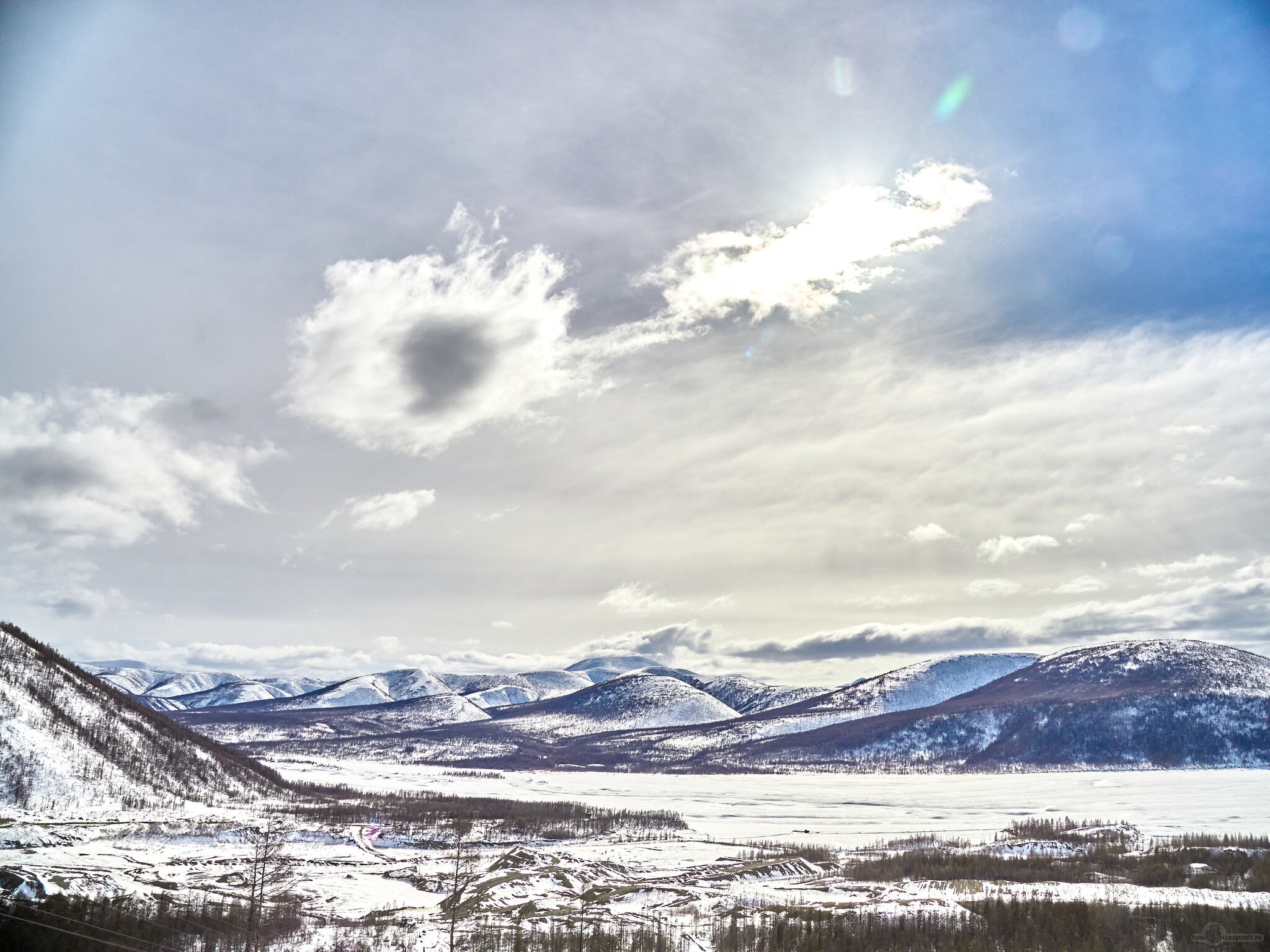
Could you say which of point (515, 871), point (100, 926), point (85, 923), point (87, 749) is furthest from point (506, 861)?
point (87, 749)

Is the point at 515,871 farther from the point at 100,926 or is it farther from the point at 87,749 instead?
the point at 87,749

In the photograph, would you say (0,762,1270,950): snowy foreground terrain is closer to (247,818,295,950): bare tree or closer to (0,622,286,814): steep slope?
(247,818,295,950): bare tree

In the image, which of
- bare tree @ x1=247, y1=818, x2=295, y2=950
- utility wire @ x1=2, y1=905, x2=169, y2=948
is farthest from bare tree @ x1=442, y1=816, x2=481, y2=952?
utility wire @ x1=2, y1=905, x2=169, y2=948

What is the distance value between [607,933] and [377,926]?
22.9 meters

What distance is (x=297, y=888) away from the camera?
318ft

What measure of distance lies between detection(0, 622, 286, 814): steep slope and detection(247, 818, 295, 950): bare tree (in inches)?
989

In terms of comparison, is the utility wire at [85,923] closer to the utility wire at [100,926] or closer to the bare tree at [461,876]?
the utility wire at [100,926]

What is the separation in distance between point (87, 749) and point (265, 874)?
68.6 meters

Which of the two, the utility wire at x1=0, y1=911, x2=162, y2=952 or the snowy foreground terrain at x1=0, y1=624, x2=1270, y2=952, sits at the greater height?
the utility wire at x1=0, y1=911, x2=162, y2=952

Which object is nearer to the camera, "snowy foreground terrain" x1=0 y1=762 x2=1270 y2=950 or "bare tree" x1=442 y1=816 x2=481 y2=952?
"bare tree" x1=442 y1=816 x2=481 y2=952

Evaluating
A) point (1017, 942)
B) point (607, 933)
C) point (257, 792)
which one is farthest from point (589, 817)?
point (1017, 942)

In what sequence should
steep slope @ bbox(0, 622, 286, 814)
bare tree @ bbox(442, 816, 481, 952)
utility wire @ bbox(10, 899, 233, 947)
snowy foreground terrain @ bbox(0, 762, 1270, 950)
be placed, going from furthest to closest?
1. steep slope @ bbox(0, 622, 286, 814)
2. snowy foreground terrain @ bbox(0, 762, 1270, 950)
3. bare tree @ bbox(442, 816, 481, 952)
4. utility wire @ bbox(10, 899, 233, 947)

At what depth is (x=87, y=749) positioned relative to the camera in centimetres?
14000

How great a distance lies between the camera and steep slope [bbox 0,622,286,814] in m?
124
